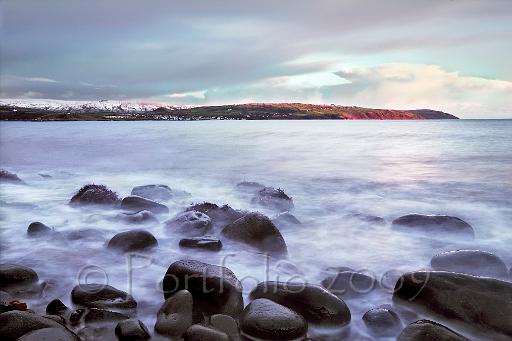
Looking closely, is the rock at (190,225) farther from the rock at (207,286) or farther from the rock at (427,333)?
the rock at (427,333)

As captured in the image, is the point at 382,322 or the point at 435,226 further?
the point at 435,226

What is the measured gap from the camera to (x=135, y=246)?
733 cm

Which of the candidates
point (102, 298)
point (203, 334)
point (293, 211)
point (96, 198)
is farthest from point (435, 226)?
point (96, 198)

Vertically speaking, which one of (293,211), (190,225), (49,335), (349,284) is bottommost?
(293,211)

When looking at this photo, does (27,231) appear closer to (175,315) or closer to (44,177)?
(175,315)

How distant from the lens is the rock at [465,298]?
15.2 feet

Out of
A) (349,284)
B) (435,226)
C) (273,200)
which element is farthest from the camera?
(273,200)

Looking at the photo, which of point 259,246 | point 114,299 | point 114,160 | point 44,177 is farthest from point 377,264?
point 114,160

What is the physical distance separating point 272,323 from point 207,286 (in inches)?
39.2

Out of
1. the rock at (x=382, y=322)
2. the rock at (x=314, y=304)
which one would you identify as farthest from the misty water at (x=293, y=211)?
the rock at (x=314, y=304)

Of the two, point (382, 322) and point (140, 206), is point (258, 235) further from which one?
point (140, 206)

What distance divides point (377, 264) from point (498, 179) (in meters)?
12.0

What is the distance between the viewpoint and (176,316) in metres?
4.60

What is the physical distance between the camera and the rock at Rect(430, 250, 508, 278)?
20.5 ft
